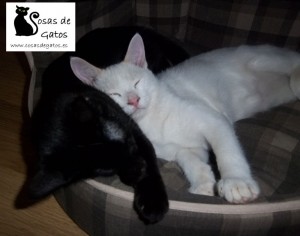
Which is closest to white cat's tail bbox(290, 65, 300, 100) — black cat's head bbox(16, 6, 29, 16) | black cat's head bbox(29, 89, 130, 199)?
black cat's head bbox(29, 89, 130, 199)

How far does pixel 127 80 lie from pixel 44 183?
46cm

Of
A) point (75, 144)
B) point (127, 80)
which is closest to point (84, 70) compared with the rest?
point (127, 80)

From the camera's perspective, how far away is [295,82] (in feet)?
4.76

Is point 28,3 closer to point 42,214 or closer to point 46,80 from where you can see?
point 46,80

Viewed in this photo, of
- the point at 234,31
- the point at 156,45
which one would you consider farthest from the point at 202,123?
the point at 234,31

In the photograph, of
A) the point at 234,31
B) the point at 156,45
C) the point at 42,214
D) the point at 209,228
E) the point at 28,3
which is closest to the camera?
the point at 209,228

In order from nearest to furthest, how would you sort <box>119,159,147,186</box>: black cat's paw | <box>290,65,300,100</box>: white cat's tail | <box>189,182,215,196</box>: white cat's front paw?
<box>119,159,147,186</box>: black cat's paw, <box>189,182,215,196</box>: white cat's front paw, <box>290,65,300,100</box>: white cat's tail

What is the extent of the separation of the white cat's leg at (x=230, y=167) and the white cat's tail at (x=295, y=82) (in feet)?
1.37

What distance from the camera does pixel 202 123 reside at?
3.98ft

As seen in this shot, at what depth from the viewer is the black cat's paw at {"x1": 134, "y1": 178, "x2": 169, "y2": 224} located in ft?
3.15

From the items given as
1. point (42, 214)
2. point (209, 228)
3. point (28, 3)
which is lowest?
point (42, 214)

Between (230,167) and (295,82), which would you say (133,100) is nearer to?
(230,167)

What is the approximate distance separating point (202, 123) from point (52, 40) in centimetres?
78

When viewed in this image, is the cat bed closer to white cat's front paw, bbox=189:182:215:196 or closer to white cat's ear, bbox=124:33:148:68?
white cat's front paw, bbox=189:182:215:196
